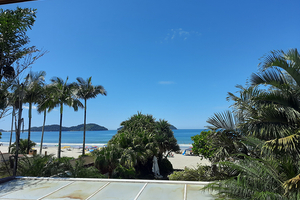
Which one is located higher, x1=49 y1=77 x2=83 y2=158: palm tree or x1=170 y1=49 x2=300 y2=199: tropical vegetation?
x1=49 y1=77 x2=83 y2=158: palm tree

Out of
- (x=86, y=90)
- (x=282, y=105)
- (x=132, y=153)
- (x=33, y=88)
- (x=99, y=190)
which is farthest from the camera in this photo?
(x=86, y=90)

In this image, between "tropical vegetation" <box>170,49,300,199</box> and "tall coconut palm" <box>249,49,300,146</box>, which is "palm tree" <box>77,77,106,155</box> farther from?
"tall coconut palm" <box>249,49,300,146</box>

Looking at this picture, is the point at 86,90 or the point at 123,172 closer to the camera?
the point at 123,172

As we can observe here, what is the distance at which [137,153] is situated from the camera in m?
14.7

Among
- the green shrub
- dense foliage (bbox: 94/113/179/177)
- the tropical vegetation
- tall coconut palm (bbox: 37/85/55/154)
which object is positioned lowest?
the green shrub

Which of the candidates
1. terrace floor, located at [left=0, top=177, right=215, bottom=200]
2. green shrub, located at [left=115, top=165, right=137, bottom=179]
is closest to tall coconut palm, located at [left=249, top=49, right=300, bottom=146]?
terrace floor, located at [left=0, top=177, right=215, bottom=200]

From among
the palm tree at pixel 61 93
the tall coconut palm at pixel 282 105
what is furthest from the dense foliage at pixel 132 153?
the tall coconut palm at pixel 282 105

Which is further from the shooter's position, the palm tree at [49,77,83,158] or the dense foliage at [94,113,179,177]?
the palm tree at [49,77,83,158]

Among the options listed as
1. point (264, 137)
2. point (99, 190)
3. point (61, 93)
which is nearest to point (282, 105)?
point (264, 137)

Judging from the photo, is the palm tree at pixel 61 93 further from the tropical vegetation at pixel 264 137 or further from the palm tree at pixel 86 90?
the tropical vegetation at pixel 264 137

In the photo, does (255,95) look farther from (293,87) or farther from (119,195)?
(119,195)

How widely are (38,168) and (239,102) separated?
7346mm

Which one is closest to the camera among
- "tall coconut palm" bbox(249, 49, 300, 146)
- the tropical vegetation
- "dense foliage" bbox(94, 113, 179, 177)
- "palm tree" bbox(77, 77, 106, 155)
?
the tropical vegetation

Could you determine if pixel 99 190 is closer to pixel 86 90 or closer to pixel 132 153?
pixel 132 153
